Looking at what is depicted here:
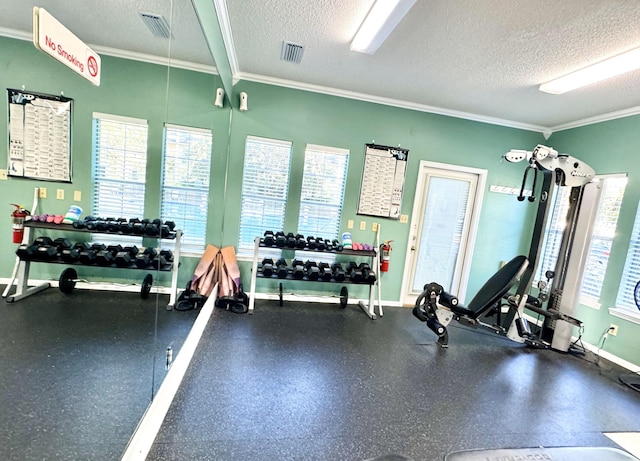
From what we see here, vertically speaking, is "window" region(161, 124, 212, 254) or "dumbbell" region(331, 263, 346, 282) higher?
"window" region(161, 124, 212, 254)

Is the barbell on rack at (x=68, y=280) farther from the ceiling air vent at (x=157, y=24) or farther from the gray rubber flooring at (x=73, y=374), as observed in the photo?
the ceiling air vent at (x=157, y=24)

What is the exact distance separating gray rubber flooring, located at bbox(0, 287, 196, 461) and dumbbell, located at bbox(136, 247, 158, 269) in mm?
250

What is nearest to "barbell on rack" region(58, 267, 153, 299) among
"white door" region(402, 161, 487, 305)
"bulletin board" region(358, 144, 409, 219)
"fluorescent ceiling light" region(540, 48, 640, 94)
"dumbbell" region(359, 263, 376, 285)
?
"dumbbell" region(359, 263, 376, 285)

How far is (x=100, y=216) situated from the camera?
1368 millimetres

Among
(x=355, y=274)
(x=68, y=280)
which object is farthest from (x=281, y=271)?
(x=68, y=280)

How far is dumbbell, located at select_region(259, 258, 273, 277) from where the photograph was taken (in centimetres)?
361

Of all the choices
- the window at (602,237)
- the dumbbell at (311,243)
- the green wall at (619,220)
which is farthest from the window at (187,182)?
the green wall at (619,220)

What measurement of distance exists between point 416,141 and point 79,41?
4007 millimetres

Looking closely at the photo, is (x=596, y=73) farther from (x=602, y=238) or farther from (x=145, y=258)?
(x=145, y=258)

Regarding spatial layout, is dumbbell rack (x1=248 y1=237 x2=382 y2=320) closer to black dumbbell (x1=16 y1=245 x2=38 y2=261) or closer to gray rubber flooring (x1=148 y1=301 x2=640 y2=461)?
gray rubber flooring (x1=148 y1=301 x2=640 y2=461)

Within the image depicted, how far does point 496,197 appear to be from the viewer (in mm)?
4438

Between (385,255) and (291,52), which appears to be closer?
(291,52)

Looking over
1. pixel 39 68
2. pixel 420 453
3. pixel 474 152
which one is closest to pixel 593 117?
pixel 474 152

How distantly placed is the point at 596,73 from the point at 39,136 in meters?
4.17
